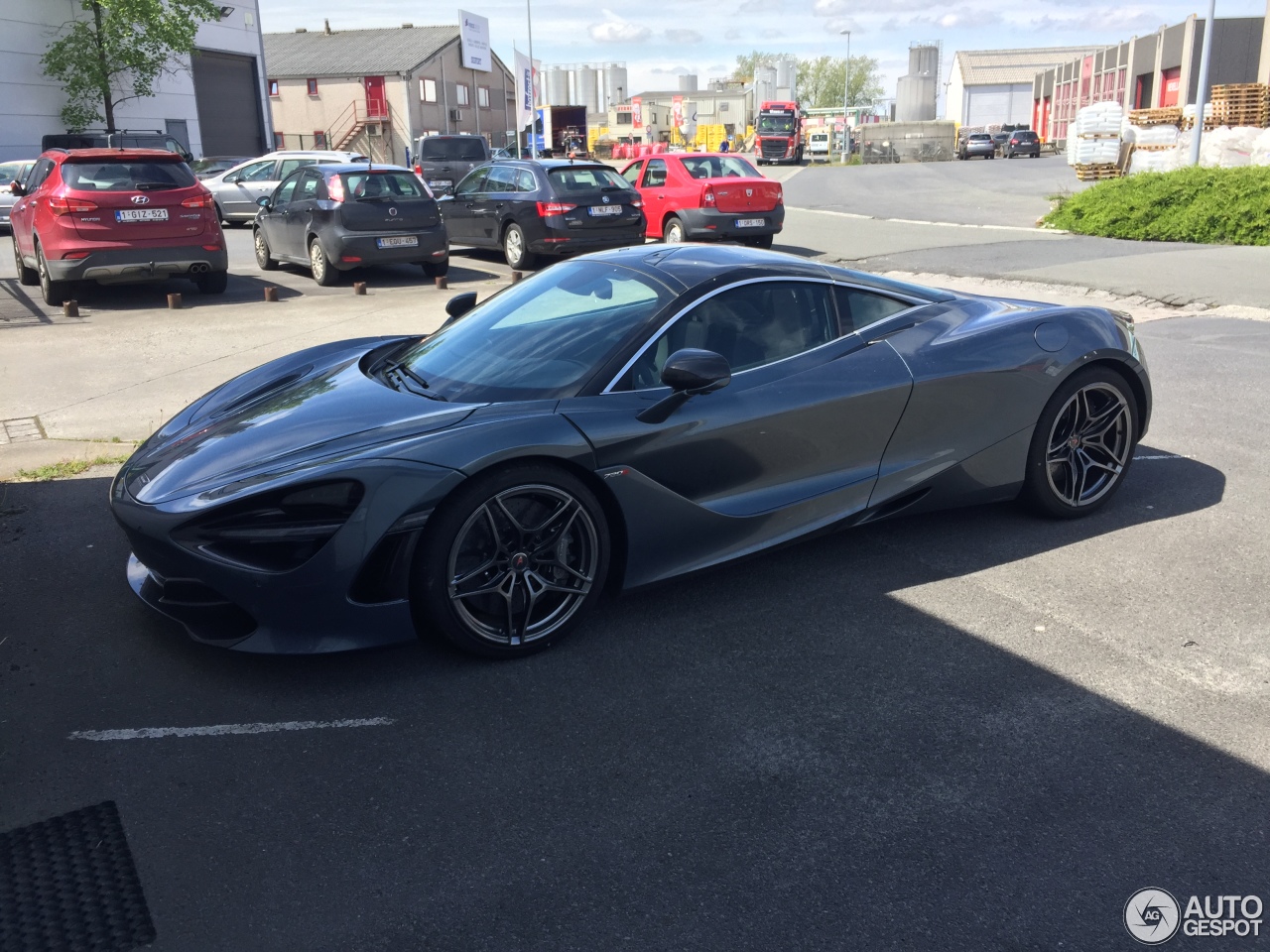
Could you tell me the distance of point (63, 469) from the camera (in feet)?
21.0

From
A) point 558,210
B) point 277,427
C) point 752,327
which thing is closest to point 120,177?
point 558,210

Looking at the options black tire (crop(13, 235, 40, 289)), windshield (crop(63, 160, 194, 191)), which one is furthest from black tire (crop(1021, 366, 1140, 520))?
black tire (crop(13, 235, 40, 289))

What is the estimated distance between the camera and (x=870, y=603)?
14.3ft

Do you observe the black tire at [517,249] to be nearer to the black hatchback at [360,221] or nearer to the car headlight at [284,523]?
the black hatchback at [360,221]

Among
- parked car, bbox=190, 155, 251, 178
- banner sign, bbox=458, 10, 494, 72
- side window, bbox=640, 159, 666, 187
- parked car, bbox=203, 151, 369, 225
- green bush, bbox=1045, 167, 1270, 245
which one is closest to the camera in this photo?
green bush, bbox=1045, 167, 1270, 245

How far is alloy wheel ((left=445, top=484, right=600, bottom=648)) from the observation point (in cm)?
379

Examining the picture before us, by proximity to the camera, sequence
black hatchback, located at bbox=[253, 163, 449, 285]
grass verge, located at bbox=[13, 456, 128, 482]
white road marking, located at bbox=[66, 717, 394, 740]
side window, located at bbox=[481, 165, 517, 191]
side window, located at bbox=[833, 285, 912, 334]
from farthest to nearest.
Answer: side window, located at bbox=[481, 165, 517, 191] < black hatchback, located at bbox=[253, 163, 449, 285] < grass verge, located at bbox=[13, 456, 128, 482] < side window, located at bbox=[833, 285, 912, 334] < white road marking, located at bbox=[66, 717, 394, 740]

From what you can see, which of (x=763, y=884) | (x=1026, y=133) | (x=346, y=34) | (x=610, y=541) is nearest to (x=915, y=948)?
(x=763, y=884)

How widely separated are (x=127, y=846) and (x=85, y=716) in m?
0.82

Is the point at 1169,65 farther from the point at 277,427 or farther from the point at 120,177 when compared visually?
the point at 277,427

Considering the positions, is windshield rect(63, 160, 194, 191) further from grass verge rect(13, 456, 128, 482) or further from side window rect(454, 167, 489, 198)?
grass verge rect(13, 456, 128, 482)

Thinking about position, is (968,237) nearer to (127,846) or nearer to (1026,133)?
(127,846)

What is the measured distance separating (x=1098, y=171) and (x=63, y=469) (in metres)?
26.4

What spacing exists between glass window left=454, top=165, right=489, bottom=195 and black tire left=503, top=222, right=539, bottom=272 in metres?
1.37
